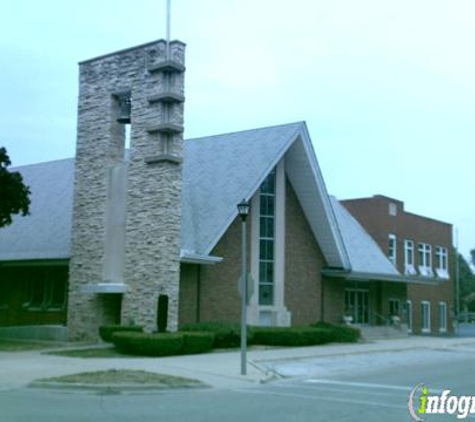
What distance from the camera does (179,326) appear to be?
92.3 ft

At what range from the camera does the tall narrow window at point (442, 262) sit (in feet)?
169

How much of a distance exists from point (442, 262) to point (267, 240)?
22444 millimetres

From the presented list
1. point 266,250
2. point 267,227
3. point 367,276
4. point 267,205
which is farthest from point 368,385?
point 367,276

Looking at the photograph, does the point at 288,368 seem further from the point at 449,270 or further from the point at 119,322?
the point at 449,270

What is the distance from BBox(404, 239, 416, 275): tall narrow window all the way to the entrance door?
743 cm

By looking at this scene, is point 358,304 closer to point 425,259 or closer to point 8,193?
point 425,259

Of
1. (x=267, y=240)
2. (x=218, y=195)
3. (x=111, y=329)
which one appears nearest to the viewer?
(x=111, y=329)

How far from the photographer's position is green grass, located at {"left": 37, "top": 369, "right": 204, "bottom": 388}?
50.2 ft

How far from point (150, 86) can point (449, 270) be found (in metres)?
32.9

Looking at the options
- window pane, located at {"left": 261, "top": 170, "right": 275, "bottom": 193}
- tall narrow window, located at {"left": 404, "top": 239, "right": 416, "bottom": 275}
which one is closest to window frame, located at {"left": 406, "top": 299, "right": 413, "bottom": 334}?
tall narrow window, located at {"left": 404, "top": 239, "right": 416, "bottom": 275}

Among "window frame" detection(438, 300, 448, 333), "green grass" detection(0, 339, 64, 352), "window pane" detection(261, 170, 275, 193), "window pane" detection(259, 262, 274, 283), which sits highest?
"window pane" detection(261, 170, 275, 193)

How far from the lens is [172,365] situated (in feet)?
65.3

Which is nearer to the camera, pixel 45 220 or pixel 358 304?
pixel 45 220

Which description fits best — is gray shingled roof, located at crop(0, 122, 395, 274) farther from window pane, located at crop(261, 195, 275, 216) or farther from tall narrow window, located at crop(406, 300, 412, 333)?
tall narrow window, located at crop(406, 300, 412, 333)
